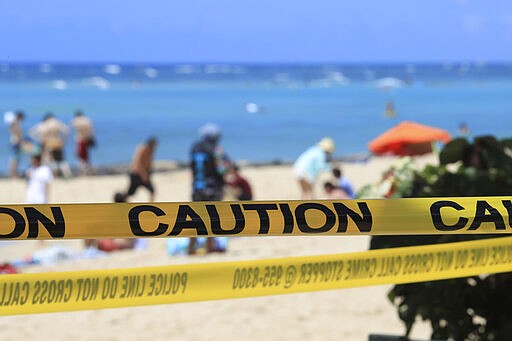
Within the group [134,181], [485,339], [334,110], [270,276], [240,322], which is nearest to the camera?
[270,276]

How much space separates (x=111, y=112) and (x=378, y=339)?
1643 inches

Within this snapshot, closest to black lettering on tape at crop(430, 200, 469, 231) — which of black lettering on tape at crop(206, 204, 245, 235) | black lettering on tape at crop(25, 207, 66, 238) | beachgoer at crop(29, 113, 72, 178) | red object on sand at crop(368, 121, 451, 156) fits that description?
black lettering on tape at crop(206, 204, 245, 235)

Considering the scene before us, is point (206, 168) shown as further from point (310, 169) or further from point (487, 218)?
point (487, 218)

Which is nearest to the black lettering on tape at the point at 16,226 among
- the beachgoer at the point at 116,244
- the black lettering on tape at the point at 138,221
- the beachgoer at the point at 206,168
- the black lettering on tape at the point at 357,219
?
the black lettering on tape at the point at 138,221

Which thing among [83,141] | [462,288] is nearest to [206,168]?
[462,288]

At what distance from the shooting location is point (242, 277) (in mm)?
2889

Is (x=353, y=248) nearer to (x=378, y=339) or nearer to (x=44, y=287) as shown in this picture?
(x=378, y=339)

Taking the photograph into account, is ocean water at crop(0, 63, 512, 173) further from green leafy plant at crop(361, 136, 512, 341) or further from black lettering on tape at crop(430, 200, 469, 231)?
black lettering on tape at crop(430, 200, 469, 231)

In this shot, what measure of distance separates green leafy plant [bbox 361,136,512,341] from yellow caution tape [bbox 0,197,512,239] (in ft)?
3.84

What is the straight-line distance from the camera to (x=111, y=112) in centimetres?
4481

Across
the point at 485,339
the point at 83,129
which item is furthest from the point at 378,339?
the point at 83,129

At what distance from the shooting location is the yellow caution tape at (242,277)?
258 centimetres

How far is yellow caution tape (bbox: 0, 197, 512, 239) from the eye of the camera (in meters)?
2.20

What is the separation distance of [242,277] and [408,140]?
876 cm
